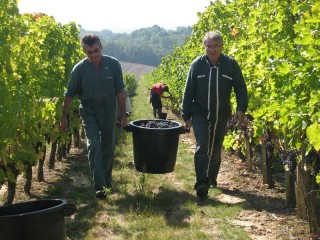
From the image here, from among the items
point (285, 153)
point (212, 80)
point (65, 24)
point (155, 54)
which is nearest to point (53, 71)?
point (65, 24)

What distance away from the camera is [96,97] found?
5711 millimetres

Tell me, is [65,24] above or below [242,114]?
above

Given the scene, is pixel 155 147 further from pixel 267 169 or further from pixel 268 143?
pixel 267 169

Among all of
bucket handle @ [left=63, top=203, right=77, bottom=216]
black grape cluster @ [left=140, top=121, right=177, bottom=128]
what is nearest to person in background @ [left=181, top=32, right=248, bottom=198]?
black grape cluster @ [left=140, top=121, right=177, bottom=128]

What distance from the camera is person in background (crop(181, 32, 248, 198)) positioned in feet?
18.3

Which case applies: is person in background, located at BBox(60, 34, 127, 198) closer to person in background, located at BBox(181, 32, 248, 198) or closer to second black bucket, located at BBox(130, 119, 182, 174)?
second black bucket, located at BBox(130, 119, 182, 174)

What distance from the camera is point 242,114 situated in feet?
18.3

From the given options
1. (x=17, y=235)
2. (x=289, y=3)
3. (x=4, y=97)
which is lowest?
(x=17, y=235)

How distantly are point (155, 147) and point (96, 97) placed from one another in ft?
3.45

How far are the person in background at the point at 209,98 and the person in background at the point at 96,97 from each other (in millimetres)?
975

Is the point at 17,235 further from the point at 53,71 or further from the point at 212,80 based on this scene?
the point at 53,71

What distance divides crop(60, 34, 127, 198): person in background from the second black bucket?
408 mm

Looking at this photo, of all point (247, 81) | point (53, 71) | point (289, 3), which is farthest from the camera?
point (53, 71)

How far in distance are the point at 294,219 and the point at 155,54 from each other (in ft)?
619
